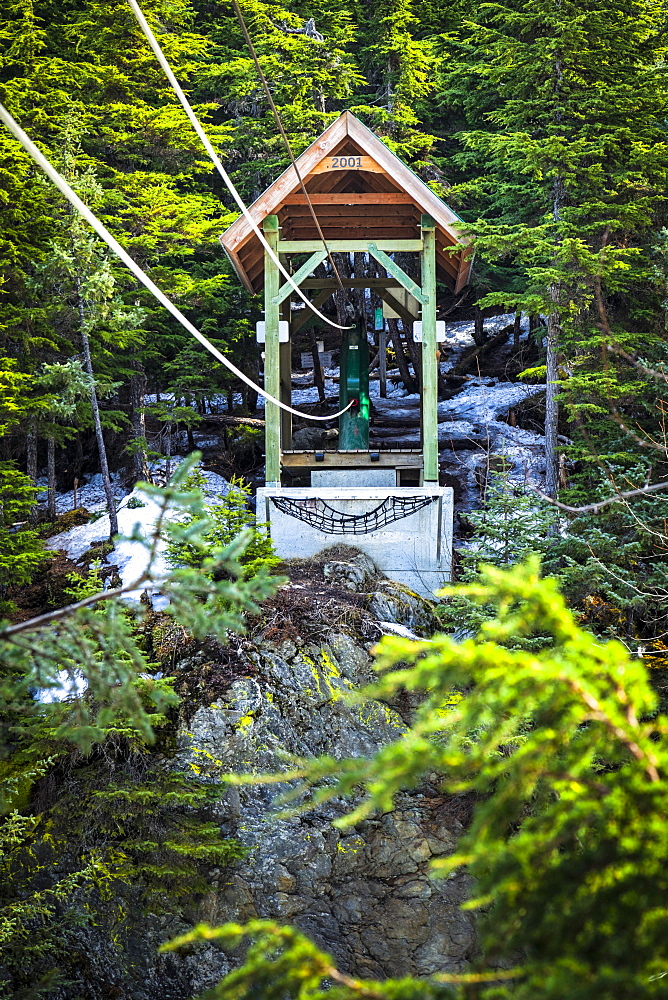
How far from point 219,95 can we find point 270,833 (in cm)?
1617

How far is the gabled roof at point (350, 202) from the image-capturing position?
33.6 feet

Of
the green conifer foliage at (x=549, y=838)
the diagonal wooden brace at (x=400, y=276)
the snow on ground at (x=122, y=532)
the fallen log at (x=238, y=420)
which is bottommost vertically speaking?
the snow on ground at (x=122, y=532)

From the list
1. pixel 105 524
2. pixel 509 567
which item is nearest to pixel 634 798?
pixel 509 567

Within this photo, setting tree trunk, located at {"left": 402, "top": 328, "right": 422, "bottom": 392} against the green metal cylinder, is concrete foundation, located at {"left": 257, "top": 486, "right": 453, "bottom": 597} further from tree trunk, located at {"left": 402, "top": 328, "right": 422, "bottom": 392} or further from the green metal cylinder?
tree trunk, located at {"left": 402, "top": 328, "right": 422, "bottom": 392}

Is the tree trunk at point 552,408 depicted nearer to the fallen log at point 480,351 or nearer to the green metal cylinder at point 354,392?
the green metal cylinder at point 354,392

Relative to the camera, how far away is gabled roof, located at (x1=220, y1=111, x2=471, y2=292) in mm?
10227

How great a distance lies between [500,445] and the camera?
15461mm

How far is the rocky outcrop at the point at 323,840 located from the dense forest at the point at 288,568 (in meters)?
0.12

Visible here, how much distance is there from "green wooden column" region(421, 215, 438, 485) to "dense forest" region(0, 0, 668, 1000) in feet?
1.96

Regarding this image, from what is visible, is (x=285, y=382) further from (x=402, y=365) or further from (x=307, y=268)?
(x=402, y=365)

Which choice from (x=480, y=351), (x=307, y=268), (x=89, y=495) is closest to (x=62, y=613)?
(x=307, y=268)

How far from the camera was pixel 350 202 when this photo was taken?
1063 centimetres

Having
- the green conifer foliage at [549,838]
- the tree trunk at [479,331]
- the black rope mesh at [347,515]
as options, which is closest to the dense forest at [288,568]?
the green conifer foliage at [549,838]

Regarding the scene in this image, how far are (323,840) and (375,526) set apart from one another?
13.2 feet
